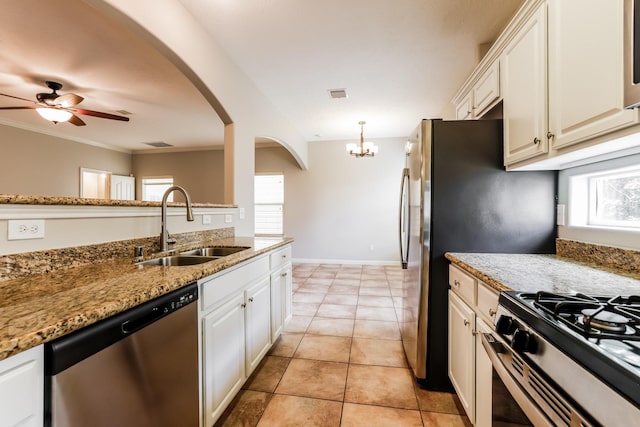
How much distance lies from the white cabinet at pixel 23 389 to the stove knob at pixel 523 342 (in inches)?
50.6

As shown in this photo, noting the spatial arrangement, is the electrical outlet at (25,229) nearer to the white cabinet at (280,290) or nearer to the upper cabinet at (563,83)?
the white cabinet at (280,290)

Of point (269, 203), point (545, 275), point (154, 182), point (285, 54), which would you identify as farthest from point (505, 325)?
point (154, 182)

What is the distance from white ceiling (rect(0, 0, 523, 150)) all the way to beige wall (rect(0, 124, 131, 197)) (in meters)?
0.30

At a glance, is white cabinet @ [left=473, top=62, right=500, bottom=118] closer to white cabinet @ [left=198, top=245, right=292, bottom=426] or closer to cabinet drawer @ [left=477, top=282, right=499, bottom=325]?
cabinet drawer @ [left=477, top=282, right=499, bottom=325]

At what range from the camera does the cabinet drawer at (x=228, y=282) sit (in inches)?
53.2

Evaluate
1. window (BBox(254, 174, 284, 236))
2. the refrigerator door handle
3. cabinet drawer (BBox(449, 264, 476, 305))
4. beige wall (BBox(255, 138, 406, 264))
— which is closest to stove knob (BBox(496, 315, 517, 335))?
cabinet drawer (BBox(449, 264, 476, 305))

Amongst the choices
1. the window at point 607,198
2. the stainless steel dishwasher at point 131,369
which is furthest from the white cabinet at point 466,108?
the stainless steel dishwasher at point 131,369

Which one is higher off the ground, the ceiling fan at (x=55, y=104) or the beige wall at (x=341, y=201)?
the ceiling fan at (x=55, y=104)

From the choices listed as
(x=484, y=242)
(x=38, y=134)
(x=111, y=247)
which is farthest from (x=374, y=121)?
(x=38, y=134)

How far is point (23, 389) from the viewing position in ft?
2.13

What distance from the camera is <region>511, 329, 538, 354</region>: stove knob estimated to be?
2.69 ft

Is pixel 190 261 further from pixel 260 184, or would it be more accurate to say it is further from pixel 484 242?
pixel 260 184

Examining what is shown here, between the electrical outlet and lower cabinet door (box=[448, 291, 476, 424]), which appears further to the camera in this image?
lower cabinet door (box=[448, 291, 476, 424])

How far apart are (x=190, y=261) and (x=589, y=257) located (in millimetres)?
2378
